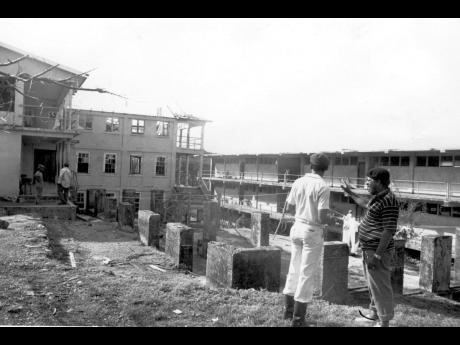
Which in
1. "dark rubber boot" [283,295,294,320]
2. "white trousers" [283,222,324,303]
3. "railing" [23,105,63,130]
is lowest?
"dark rubber boot" [283,295,294,320]

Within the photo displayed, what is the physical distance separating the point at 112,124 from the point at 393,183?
73.8 feet

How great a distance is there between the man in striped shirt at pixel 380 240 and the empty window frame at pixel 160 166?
31.3 m

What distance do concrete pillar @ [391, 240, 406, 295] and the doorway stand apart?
2652 centimetres

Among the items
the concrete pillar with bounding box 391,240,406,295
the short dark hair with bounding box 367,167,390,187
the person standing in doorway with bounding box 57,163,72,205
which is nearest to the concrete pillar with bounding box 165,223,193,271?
the concrete pillar with bounding box 391,240,406,295

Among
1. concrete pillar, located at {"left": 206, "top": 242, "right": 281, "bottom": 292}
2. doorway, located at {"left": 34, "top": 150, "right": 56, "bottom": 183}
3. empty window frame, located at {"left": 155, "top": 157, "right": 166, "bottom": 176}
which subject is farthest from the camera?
empty window frame, located at {"left": 155, "top": 157, "right": 166, "bottom": 176}

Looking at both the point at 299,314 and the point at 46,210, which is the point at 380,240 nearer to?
the point at 299,314

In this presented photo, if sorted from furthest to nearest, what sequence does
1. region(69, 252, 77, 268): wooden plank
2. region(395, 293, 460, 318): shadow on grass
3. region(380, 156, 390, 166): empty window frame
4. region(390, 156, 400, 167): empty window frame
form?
region(380, 156, 390, 166): empty window frame, region(390, 156, 400, 167): empty window frame, region(69, 252, 77, 268): wooden plank, region(395, 293, 460, 318): shadow on grass

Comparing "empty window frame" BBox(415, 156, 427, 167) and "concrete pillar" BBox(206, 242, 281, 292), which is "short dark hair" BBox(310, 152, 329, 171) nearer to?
"concrete pillar" BBox(206, 242, 281, 292)

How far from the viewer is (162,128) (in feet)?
116

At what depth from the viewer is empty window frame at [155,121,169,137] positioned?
3512cm

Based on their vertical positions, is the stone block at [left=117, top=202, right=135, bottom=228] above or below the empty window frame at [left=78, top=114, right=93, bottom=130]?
below

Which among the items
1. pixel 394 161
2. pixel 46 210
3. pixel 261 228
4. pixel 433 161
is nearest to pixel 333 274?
pixel 261 228

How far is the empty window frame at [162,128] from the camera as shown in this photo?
1383 inches
